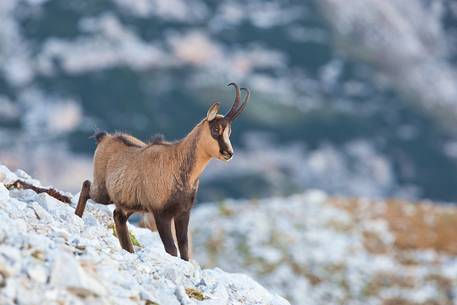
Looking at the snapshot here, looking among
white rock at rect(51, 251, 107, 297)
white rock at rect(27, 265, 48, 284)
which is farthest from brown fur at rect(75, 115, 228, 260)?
white rock at rect(27, 265, 48, 284)

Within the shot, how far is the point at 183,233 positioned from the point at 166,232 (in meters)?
0.38

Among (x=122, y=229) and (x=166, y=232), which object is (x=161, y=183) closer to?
(x=166, y=232)

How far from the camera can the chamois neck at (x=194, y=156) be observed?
33.2 ft

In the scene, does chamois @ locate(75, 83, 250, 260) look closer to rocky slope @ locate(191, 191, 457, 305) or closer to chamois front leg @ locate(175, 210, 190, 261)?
chamois front leg @ locate(175, 210, 190, 261)

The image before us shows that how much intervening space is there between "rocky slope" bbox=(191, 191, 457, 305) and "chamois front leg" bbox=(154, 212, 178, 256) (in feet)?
Result: 48.1

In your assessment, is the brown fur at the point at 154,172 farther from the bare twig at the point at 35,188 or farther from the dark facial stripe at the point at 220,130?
the bare twig at the point at 35,188

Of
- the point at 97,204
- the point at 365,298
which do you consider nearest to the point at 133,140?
the point at 97,204

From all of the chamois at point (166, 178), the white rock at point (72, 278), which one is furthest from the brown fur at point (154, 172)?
the white rock at point (72, 278)

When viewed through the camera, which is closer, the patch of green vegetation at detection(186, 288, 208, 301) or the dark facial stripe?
the patch of green vegetation at detection(186, 288, 208, 301)

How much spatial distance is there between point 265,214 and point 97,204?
18.5 metres

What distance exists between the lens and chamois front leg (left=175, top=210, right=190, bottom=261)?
10055mm

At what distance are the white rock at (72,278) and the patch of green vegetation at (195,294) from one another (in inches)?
65.5

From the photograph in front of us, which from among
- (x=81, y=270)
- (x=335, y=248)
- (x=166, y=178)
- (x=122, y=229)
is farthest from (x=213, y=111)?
(x=335, y=248)

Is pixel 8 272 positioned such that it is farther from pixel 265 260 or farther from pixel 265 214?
pixel 265 214
